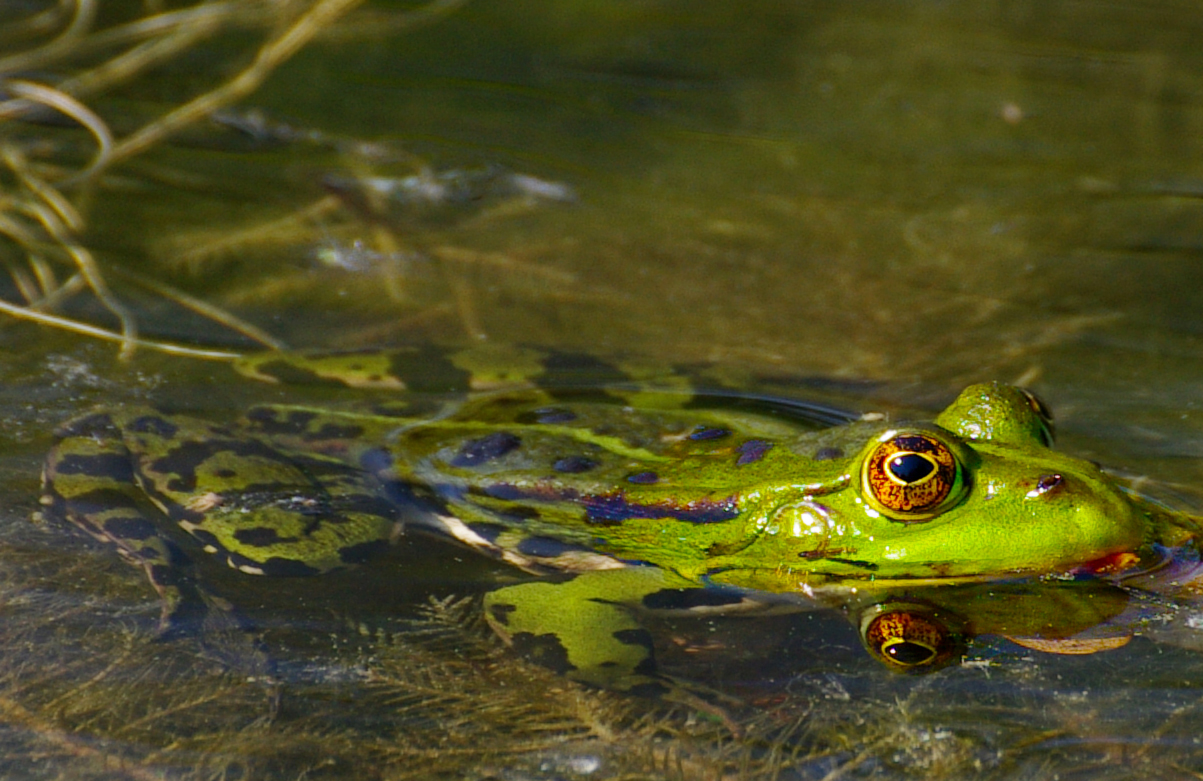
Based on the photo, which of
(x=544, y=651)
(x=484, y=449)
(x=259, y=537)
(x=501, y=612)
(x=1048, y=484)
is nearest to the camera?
(x=1048, y=484)

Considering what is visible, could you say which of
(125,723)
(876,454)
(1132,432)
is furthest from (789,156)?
(125,723)

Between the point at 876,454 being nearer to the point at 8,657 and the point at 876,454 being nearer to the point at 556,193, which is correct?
the point at 8,657

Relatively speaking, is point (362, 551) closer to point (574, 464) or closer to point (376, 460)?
point (376, 460)

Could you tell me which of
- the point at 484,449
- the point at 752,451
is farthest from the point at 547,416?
the point at 752,451

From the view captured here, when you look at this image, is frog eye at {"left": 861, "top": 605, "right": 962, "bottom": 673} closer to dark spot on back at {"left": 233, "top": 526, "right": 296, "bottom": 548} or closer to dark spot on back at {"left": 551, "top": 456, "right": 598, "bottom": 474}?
dark spot on back at {"left": 551, "top": 456, "right": 598, "bottom": 474}

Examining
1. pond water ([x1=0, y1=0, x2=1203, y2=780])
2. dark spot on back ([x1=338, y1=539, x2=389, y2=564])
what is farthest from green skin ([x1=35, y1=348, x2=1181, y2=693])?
pond water ([x1=0, y1=0, x2=1203, y2=780])

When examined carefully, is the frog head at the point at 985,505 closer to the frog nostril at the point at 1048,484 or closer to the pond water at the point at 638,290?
the frog nostril at the point at 1048,484
